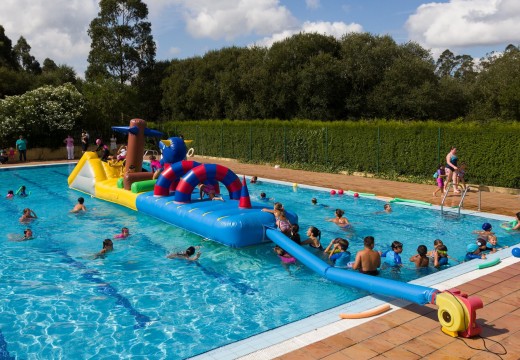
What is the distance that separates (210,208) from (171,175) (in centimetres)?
211

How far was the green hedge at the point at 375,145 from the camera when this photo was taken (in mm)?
15578

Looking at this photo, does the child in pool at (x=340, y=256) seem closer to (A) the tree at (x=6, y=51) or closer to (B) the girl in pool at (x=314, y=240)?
(B) the girl in pool at (x=314, y=240)

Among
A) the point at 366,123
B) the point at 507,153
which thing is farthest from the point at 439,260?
the point at 366,123

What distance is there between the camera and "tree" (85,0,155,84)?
3919 cm

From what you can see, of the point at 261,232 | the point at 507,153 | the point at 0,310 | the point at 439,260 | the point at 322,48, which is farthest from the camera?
the point at 322,48

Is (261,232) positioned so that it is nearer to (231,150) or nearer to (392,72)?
(231,150)

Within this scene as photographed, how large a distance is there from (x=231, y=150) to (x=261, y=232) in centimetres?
1834

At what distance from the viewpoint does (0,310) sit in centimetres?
691

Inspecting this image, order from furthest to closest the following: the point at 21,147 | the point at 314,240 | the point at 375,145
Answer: the point at 21,147
the point at 375,145
the point at 314,240

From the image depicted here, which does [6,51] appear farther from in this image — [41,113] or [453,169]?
[453,169]

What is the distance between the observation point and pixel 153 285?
7.93m

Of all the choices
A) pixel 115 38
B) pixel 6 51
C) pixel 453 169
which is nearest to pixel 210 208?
pixel 453 169

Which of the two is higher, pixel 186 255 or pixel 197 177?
pixel 197 177

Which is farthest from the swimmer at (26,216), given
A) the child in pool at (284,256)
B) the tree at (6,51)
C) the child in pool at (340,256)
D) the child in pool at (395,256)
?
the tree at (6,51)
